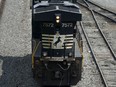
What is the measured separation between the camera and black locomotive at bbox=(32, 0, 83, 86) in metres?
12.6

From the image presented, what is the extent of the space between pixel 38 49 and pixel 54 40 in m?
0.89

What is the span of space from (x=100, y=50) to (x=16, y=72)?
5.32 meters

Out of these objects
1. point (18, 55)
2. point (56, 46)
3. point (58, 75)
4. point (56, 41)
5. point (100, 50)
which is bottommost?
point (100, 50)

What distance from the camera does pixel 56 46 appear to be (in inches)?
510

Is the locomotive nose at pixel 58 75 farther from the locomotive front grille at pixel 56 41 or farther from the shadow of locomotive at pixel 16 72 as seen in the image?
the shadow of locomotive at pixel 16 72

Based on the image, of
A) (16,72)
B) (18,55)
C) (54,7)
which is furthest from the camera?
(18,55)

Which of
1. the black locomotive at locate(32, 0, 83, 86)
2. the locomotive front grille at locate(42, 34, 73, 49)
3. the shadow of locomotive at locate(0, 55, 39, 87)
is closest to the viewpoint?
the black locomotive at locate(32, 0, 83, 86)

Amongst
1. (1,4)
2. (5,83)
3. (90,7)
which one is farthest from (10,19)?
(5,83)

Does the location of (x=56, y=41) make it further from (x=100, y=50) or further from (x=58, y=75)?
(x=100, y=50)

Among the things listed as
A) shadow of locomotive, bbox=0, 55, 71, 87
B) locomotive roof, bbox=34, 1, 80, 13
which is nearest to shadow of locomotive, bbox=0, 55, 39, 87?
shadow of locomotive, bbox=0, 55, 71, 87

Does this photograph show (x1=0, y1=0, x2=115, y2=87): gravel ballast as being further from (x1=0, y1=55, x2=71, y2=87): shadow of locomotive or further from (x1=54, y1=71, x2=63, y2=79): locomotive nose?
(x1=54, y1=71, x2=63, y2=79): locomotive nose

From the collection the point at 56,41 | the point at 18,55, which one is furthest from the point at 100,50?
the point at 56,41

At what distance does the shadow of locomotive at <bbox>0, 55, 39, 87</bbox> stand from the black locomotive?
133cm

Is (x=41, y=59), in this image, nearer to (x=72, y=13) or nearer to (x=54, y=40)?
(x=54, y=40)
